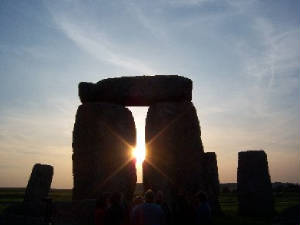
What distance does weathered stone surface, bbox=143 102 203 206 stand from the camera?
47.2 ft

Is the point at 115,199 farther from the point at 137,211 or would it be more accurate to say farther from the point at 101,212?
the point at 137,211

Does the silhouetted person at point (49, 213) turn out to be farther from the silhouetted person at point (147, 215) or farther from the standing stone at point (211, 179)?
the standing stone at point (211, 179)

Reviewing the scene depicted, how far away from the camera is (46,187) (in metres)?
16.8

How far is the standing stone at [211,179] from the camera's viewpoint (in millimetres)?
14258

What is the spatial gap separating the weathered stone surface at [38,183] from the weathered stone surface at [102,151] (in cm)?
223

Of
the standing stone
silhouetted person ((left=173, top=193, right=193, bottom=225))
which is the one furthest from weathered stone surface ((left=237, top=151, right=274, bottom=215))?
silhouetted person ((left=173, top=193, right=193, bottom=225))

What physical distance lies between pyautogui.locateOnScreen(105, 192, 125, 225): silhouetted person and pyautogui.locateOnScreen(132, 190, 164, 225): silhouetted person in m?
0.49

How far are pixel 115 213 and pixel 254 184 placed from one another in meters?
8.10

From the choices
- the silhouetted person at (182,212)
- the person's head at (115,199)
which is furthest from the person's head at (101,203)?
the silhouetted person at (182,212)

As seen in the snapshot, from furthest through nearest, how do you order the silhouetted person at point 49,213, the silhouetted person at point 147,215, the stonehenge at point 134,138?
the stonehenge at point 134,138
the silhouetted person at point 49,213
the silhouetted person at point 147,215

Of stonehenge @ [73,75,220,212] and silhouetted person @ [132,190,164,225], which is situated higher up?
stonehenge @ [73,75,220,212]

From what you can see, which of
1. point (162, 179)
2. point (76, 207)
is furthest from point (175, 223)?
point (162, 179)

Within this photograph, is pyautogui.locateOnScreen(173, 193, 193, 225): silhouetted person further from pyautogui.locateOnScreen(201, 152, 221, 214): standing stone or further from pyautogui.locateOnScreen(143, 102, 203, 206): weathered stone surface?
pyautogui.locateOnScreen(201, 152, 221, 214): standing stone

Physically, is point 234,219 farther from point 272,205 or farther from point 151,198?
point 151,198
